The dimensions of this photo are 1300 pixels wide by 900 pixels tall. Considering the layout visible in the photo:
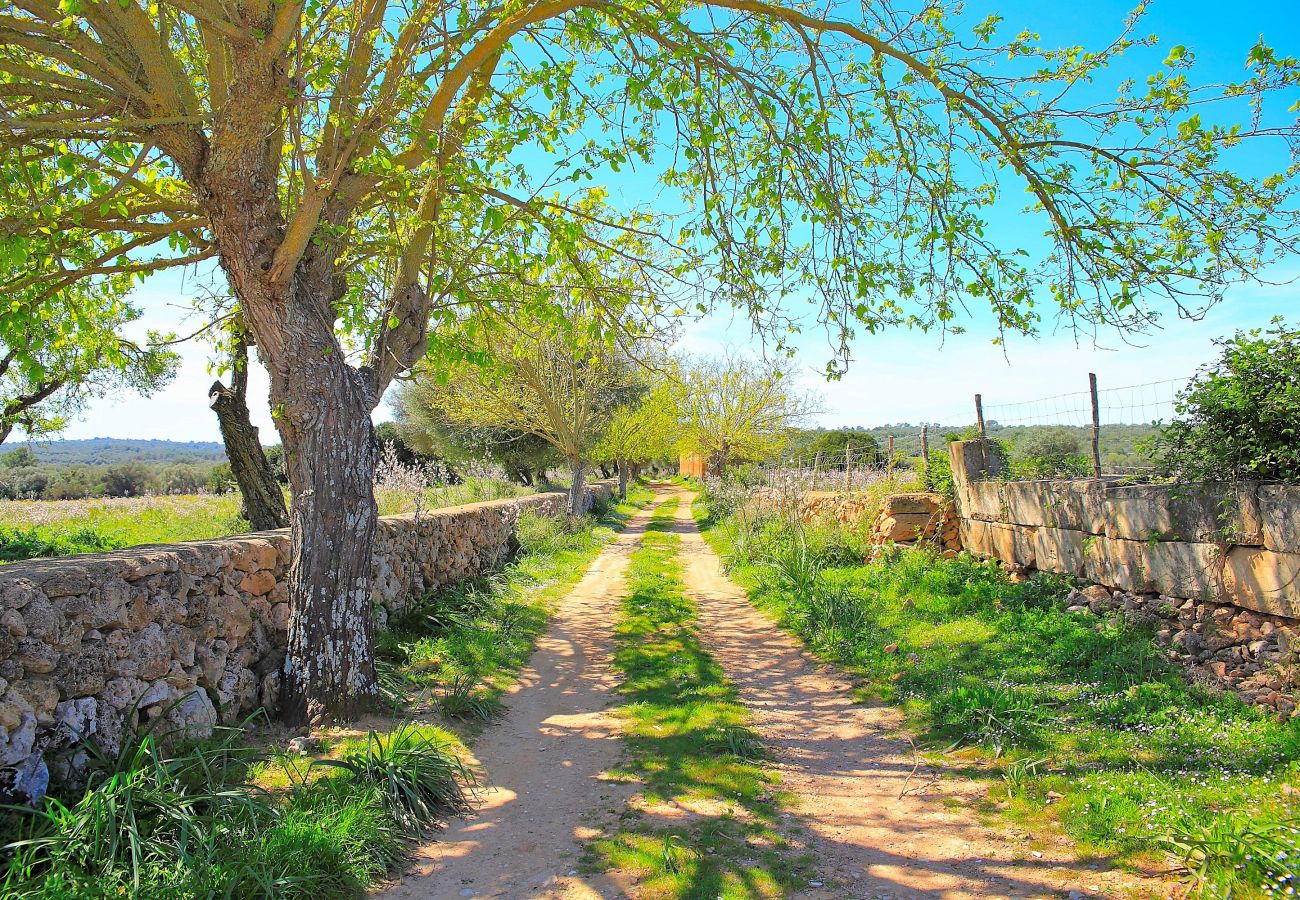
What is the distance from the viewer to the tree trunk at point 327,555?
553 centimetres

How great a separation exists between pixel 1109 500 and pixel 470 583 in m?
8.09

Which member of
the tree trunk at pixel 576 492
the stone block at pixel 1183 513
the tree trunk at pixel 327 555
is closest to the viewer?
the stone block at pixel 1183 513

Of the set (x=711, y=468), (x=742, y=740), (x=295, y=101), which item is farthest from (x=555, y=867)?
(x=711, y=468)

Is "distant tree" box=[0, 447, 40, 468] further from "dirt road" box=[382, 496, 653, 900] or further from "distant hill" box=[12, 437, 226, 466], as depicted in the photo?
"dirt road" box=[382, 496, 653, 900]

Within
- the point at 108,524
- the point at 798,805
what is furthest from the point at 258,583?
the point at 108,524

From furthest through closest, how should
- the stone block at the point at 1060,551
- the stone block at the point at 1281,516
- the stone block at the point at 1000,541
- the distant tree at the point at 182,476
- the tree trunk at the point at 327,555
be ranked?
1. the distant tree at the point at 182,476
2. the stone block at the point at 1000,541
3. the stone block at the point at 1060,551
4. the tree trunk at the point at 327,555
5. the stone block at the point at 1281,516

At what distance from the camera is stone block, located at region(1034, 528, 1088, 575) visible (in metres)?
7.49

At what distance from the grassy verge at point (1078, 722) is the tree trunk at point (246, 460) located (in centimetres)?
677

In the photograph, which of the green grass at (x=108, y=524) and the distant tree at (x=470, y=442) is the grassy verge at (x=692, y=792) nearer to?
the green grass at (x=108, y=524)

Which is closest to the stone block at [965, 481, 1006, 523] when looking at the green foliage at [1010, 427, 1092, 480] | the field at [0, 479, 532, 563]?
the green foliage at [1010, 427, 1092, 480]

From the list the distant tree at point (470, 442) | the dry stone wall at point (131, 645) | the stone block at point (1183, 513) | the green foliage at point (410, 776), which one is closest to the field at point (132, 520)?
the dry stone wall at point (131, 645)

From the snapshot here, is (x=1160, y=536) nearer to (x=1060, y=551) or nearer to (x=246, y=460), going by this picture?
(x=1060, y=551)

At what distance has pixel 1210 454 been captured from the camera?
5.62 meters

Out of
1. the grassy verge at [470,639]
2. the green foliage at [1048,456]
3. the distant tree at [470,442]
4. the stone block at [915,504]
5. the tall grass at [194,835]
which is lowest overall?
the grassy verge at [470,639]
